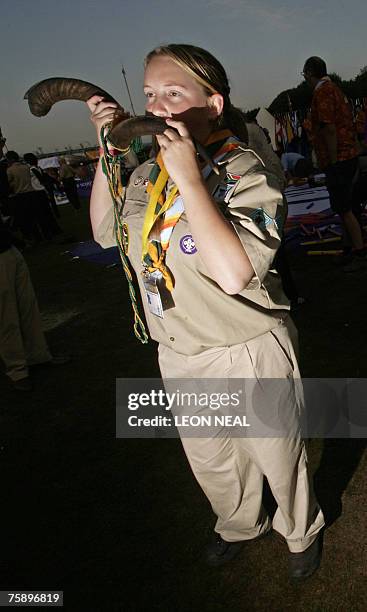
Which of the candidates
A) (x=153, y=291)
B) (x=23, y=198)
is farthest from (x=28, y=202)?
(x=153, y=291)

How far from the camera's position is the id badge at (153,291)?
1.46 meters

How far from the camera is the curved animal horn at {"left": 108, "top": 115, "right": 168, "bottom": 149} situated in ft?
3.90

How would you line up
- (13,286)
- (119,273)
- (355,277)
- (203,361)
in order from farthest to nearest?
(119,273) < (355,277) < (13,286) < (203,361)

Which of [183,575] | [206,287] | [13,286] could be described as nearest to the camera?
[206,287]

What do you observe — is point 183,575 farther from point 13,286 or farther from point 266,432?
point 13,286

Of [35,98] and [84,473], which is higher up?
[35,98]

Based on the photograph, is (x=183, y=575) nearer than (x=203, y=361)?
No

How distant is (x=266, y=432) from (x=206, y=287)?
63 cm

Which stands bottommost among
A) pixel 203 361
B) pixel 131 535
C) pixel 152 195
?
pixel 131 535

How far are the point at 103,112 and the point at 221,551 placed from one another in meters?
1.95

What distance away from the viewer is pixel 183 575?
199 centimetres

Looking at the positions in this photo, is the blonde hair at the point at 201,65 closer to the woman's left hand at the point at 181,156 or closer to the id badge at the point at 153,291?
the woman's left hand at the point at 181,156

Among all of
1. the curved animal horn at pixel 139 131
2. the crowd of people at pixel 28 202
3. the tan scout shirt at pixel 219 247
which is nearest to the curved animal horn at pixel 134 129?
the curved animal horn at pixel 139 131

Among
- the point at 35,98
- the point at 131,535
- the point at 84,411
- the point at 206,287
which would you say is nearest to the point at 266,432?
the point at 206,287
